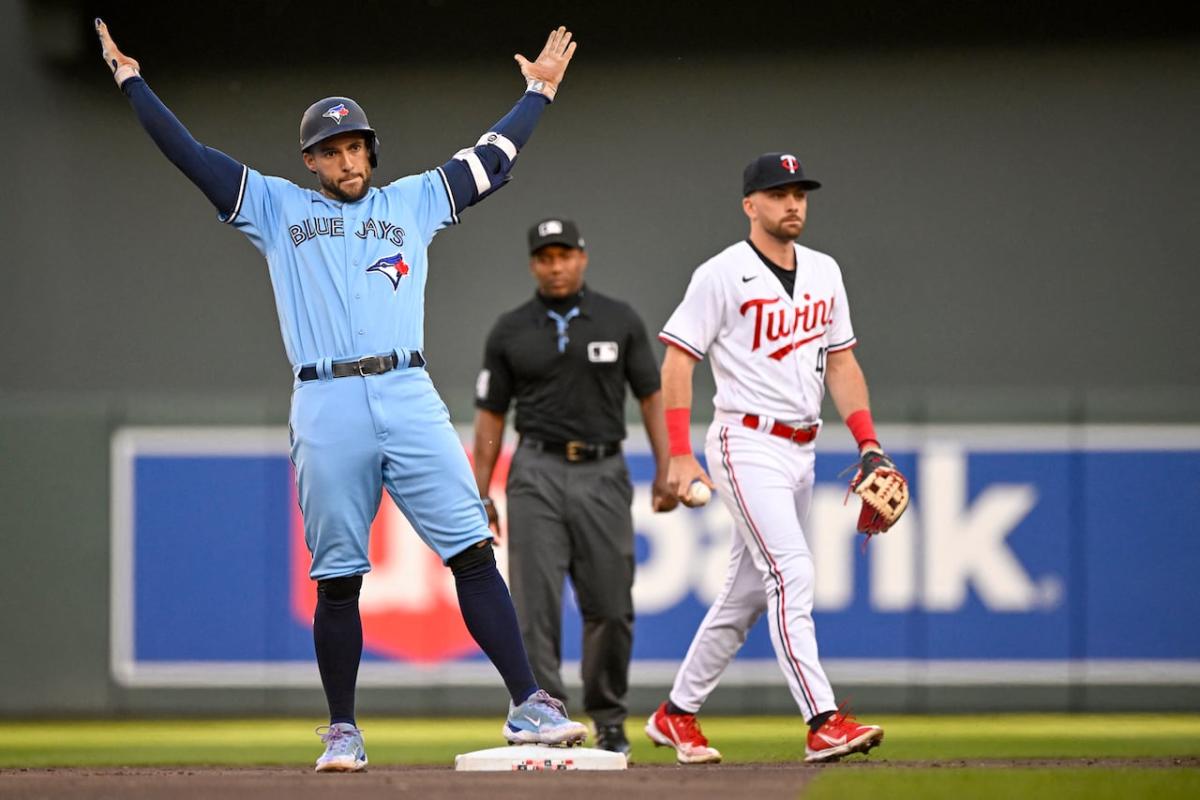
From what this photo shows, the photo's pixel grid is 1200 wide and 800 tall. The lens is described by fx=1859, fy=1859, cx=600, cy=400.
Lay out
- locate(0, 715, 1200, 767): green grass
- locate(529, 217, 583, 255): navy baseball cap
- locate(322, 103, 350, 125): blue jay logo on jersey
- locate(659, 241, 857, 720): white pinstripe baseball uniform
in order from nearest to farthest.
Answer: locate(322, 103, 350, 125): blue jay logo on jersey, locate(659, 241, 857, 720): white pinstripe baseball uniform, locate(529, 217, 583, 255): navy baseball cap, locate(0, 715, 1200, 767): green grass

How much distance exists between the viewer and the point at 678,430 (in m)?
6.18

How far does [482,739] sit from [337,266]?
12.1 ft

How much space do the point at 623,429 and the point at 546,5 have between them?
4.69 metres

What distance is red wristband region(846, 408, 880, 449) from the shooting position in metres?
6.26

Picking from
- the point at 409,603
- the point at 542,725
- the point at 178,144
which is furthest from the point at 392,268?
the point at 409,603

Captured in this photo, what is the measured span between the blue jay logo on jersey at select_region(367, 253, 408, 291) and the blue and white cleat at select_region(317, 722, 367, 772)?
4.10 feet

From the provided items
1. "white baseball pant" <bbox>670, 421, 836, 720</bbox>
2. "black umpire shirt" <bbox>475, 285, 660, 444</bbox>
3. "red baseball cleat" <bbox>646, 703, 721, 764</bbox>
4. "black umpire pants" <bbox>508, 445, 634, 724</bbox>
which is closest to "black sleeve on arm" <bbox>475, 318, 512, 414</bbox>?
"black umpire shirt" <bbox>475, 285, 660, 444</bbox>

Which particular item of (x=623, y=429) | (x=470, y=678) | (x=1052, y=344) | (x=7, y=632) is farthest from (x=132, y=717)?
(x=1052, y=344)

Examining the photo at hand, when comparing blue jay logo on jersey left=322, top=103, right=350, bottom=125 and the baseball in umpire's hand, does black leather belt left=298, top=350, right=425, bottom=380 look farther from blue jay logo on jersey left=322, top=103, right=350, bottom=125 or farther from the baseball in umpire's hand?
the baseball in umpire's hand

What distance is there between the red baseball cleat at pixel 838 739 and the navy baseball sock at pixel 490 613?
1031 millimetres

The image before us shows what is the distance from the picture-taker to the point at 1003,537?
9.20m

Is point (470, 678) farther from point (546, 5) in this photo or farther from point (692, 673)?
point (546, 5)

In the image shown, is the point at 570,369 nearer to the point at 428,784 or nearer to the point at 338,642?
the point at 338,642

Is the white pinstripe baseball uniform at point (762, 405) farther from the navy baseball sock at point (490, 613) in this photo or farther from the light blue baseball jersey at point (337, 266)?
the light blue baseball jersey at point (337, 266)
